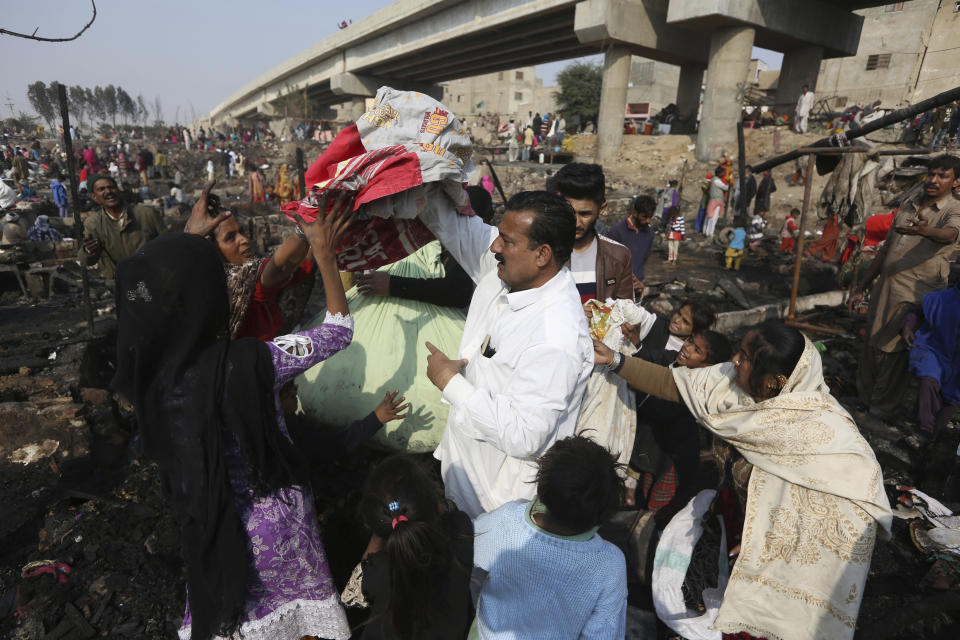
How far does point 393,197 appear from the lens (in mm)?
1876

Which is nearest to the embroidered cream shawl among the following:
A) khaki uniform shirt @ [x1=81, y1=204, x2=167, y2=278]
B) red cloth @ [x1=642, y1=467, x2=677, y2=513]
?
red cloth @ [x1=642, y1=467, x2=677, y2=513]

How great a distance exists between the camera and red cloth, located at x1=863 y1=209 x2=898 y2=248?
20.9 ft

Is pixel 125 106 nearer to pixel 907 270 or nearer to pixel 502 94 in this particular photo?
pixel 502 94

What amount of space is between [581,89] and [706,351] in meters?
39.0

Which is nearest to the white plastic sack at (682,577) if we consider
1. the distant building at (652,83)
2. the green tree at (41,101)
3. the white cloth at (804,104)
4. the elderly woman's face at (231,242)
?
the elderly woman's face at (231,242)

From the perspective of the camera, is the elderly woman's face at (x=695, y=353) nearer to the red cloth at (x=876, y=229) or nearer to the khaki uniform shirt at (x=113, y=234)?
the khaki uniform shirt at (x=113, y=234)

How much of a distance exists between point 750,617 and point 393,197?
233cm

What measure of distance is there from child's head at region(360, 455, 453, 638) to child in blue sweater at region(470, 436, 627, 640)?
194mm

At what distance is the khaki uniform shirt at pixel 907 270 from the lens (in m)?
3.76

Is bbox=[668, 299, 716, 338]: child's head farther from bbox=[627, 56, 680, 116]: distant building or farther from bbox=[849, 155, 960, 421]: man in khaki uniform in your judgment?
bbox=[627, 56, 680, 116]: distant building

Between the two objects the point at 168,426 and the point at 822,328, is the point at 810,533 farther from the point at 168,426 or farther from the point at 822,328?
the point at 822,328

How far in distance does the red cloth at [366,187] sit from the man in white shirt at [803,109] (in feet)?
61.1

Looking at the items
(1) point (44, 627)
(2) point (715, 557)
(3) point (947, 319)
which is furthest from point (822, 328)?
(1) point (44, 627)

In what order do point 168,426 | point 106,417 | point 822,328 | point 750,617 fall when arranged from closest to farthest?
point 168,426, point 750,617, point 106,417, point 822,328
